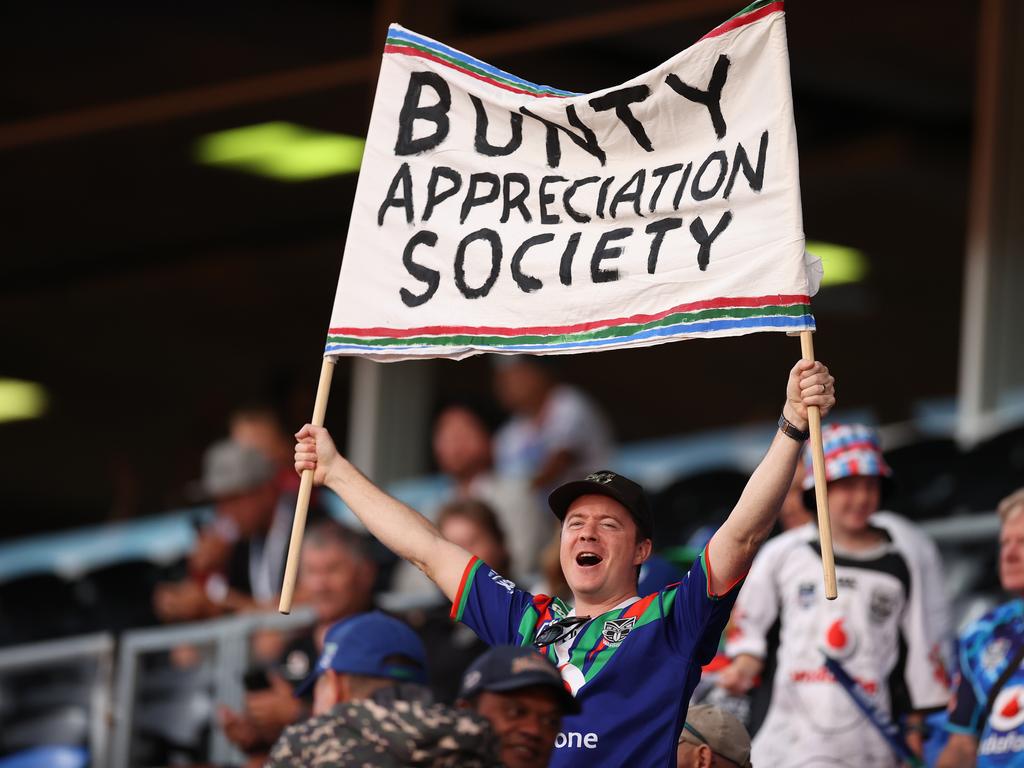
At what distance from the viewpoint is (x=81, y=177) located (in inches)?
634

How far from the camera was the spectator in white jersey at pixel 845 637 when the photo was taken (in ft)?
20.8

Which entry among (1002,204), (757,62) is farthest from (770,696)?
(1002,204)

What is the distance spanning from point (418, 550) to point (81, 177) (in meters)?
11.3

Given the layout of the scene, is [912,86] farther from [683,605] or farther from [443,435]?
[683,605]

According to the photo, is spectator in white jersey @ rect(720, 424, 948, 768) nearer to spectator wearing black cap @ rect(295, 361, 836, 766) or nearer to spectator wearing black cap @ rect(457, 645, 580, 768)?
spectator wearing black cap @ rect(295, 361, 836, 766)

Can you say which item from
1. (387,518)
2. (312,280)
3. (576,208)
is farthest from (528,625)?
(312,280)

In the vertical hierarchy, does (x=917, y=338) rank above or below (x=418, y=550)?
above

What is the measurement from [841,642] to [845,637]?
0.02 metres

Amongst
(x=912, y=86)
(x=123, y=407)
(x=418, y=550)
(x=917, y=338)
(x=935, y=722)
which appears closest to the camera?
(x=418, y=550)

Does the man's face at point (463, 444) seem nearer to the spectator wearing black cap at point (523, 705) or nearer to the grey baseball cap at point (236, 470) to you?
the grey baseball cap at point (236, 470)

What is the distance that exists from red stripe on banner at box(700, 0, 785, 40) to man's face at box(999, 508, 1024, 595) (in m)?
1.69

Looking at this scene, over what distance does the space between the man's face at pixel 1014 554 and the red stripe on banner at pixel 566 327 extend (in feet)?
4.21

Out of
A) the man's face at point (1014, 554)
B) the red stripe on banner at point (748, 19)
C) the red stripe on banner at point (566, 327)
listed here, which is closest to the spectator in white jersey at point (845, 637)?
the man's face at point (1014, 554)

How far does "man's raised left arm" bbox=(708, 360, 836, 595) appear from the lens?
4.85 meters
